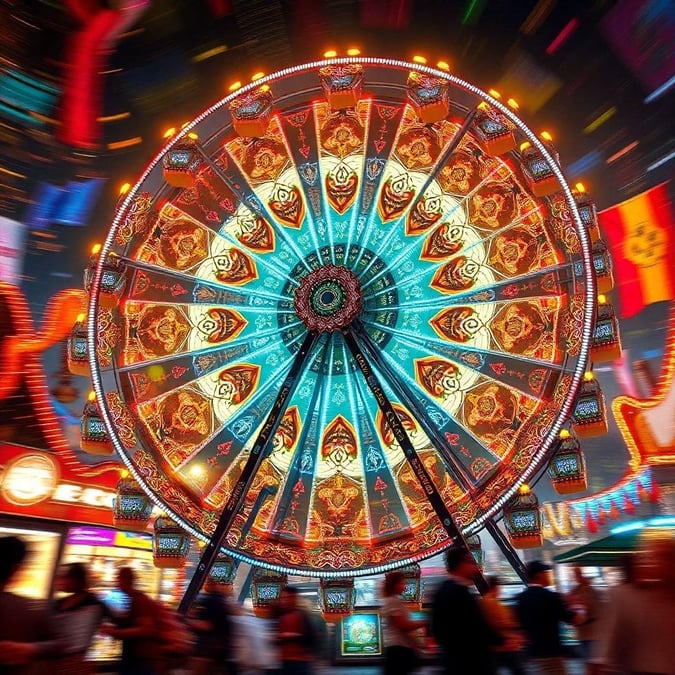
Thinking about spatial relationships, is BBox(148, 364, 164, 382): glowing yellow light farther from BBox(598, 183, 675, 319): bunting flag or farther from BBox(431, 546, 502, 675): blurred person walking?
BBox(598, 183, 675, 319): bunting flag

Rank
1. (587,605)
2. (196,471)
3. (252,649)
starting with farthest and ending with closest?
1. (196,471)
2. (587,605)
3. (252,649)

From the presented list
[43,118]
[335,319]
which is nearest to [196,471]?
[335,319]

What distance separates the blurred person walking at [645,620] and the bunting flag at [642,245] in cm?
1359

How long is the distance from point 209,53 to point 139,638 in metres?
11.6

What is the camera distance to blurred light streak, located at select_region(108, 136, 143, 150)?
545 inches

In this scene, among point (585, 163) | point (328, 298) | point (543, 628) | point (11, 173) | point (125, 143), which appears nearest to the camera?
point (543, 628)

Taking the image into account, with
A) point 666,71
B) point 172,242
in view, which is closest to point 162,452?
point 172,242

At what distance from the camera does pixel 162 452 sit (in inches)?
399

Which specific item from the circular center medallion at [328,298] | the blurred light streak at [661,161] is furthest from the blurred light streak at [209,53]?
the blurred light streak at [661,161]

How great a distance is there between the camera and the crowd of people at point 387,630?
8.97 feet

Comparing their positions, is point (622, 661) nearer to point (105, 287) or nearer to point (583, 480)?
point (583, 480)

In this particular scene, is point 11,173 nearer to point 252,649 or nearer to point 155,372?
point 155,372

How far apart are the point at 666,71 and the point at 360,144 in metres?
8.02

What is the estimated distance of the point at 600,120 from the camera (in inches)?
569
